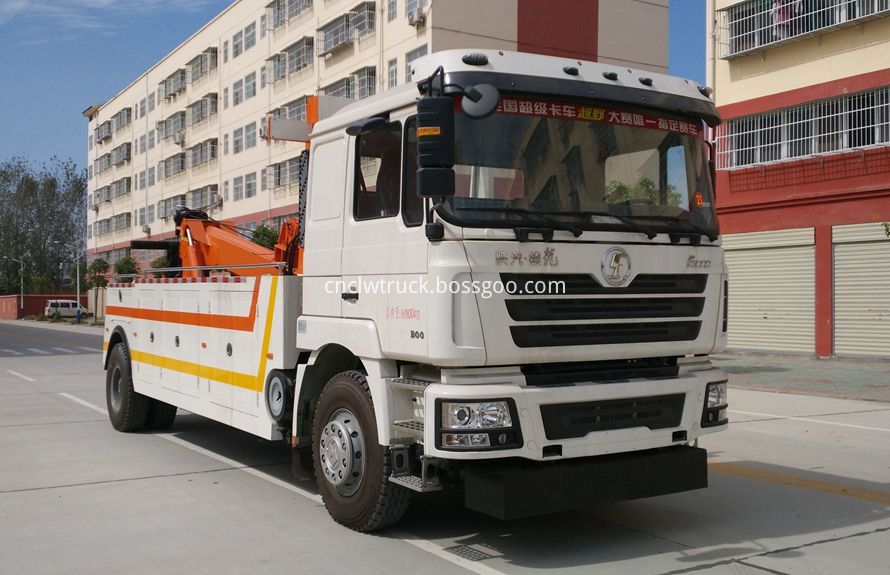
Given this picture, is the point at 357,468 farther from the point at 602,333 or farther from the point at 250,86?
the point at 250,86

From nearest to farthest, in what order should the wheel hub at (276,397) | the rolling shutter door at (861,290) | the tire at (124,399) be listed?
the wheel hub at (276,397), the tire at (124,399), the rolling shutter door at (861,290)

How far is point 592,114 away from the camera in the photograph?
5922 mm

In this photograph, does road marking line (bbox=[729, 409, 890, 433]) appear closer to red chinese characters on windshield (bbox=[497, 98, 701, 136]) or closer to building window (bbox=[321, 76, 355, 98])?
red chinese characters on windshield (bbox=[497, 98, 701, 136])

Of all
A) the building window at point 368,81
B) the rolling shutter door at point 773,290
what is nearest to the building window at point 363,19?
the building window at point 368,81

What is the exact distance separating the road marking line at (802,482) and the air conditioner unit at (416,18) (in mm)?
28554

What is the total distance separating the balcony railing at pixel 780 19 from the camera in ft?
75.9

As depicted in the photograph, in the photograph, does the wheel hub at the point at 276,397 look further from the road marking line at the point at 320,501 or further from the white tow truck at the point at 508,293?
the road marking line at the point at 320,501

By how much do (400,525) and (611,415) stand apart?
1.73 metres

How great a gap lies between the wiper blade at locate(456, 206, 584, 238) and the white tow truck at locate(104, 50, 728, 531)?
1 centimetres

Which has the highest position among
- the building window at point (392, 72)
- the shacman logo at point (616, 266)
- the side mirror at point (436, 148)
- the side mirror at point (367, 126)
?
the building window at point (392, 72)

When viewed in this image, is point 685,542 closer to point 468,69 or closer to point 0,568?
point 468,69

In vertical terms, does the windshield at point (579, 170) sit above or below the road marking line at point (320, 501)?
above

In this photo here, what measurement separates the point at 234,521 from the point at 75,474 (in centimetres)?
252

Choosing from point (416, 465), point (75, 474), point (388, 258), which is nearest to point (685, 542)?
point (416, 465)
